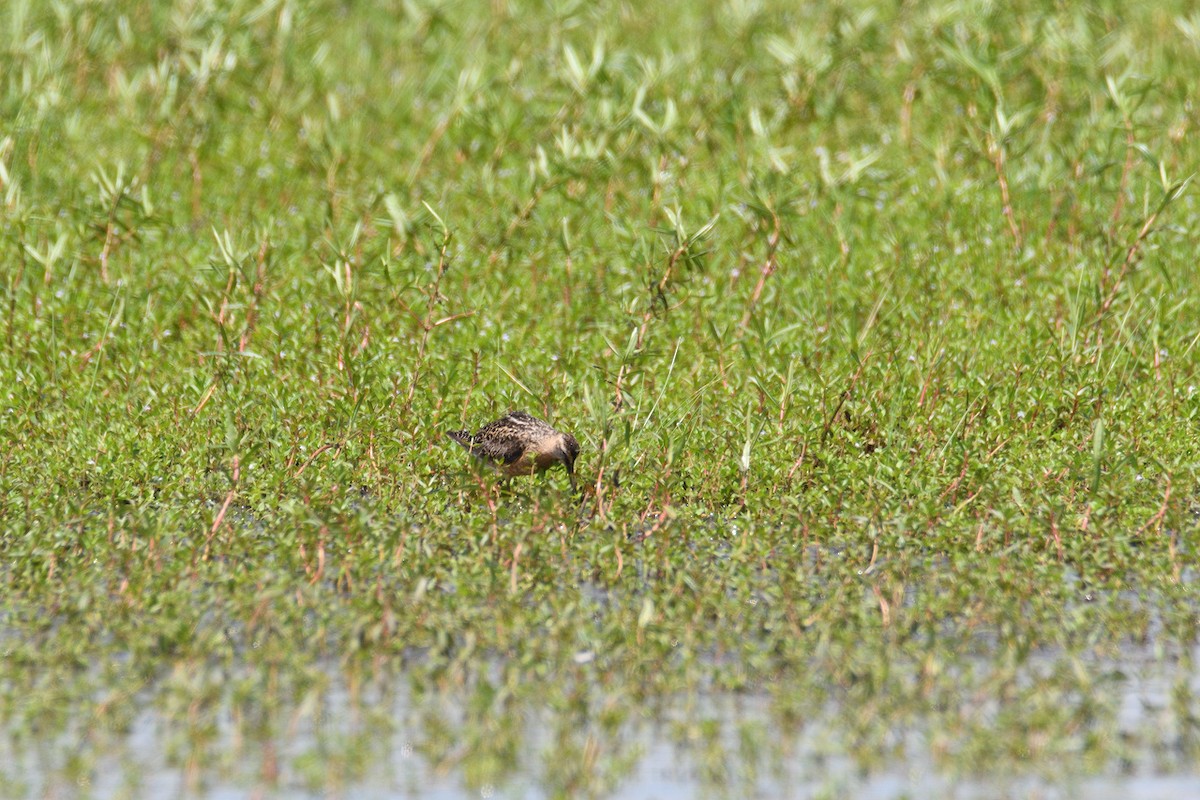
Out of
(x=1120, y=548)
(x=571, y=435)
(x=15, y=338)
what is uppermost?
(x=15, y=338)

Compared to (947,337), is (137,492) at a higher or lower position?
lower

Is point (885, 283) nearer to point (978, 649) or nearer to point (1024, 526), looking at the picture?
point (1024, 526)

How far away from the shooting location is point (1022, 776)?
17.9 ft

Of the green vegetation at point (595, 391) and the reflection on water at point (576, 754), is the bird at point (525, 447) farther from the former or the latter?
the reflection on water at point (576, 754)

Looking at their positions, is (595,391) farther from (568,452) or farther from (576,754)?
(576,754)

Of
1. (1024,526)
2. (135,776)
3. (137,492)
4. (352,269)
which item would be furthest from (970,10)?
(135,776)

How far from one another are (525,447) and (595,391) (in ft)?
1.43

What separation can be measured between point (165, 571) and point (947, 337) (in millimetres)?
4904

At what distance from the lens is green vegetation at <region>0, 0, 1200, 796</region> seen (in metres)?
6.00

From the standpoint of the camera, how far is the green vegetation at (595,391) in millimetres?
5996

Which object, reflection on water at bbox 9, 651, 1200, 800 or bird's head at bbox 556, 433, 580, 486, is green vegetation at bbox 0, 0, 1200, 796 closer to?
reflection on water at bbox 9, 651, 1200, 800

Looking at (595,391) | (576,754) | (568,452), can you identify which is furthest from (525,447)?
(576,754)

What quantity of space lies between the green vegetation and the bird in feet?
0.75

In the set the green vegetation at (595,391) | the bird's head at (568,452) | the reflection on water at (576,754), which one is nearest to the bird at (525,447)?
the bird's head at (568,452)
